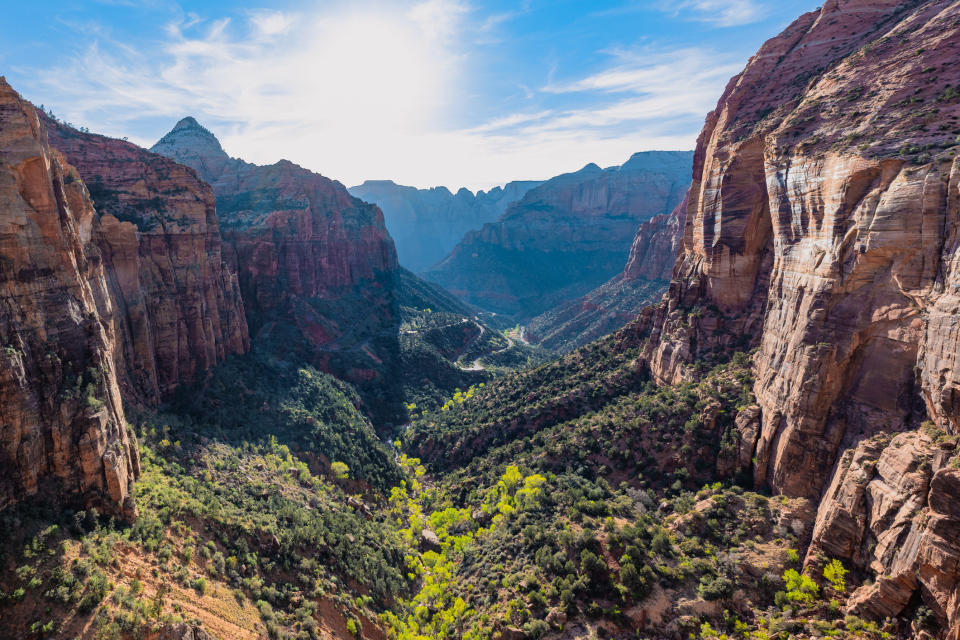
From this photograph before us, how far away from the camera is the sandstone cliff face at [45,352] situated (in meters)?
25.2

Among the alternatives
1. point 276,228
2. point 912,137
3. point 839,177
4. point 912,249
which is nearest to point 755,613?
point 912,249

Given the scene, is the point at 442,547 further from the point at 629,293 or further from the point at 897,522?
the point at 629,293

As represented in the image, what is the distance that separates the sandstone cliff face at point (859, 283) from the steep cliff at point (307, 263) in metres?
70.7

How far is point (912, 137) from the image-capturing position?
105 ft

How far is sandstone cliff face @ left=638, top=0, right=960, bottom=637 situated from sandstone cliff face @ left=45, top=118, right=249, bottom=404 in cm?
6428

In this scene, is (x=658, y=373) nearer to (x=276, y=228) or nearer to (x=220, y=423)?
(x=220, y=423)

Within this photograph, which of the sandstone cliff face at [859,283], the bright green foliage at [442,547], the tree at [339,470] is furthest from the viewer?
the tree at [339,470]

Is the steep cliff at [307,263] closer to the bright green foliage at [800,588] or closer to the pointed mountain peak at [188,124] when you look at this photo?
the pointed mountain peak at [188,124]

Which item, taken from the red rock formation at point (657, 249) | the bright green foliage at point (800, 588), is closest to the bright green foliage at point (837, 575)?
the bright green foliage at point (800, 588)

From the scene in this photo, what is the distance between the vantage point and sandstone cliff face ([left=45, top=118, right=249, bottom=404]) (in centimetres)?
4728

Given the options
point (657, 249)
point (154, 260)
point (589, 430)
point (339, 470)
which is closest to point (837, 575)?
point (589, 430)

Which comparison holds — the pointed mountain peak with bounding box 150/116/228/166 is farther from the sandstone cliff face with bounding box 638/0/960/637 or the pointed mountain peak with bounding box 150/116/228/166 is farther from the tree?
the sandstone cliff face with bounding box 638/0/960/637

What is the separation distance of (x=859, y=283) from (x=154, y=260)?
74.4 metres

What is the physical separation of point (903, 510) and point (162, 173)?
282 ft
